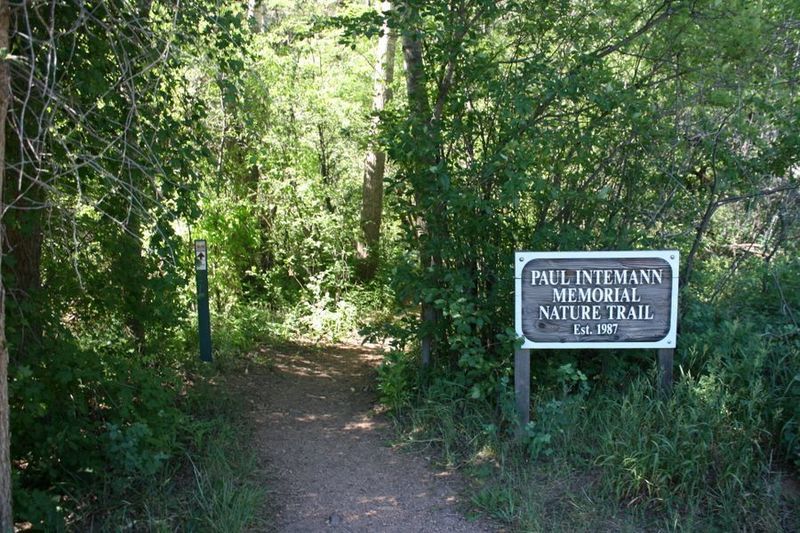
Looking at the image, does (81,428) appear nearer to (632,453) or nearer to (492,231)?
(492,231)

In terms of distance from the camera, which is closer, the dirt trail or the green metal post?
the dirt trail

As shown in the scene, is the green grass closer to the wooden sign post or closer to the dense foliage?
the dense foliage

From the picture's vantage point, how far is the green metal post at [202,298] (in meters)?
7.39

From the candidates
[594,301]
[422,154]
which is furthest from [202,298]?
[594,301]

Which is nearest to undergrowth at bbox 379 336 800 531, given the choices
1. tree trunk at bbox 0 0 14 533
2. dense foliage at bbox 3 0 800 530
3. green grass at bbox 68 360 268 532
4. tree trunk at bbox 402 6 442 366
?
dense foliage at bbox 3 0 800 530

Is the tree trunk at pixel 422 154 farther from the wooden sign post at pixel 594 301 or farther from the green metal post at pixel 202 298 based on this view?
the green metal post at pixel 202 298

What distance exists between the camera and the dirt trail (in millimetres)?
4914

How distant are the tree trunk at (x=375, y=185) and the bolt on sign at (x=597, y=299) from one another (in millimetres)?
5768

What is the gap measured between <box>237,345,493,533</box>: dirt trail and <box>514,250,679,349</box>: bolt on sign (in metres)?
1.36

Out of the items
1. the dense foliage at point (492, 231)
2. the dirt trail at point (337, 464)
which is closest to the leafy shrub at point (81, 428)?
the dense foliage at point (492, 231)

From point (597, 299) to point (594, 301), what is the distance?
27 mm

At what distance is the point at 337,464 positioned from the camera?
19.0ft

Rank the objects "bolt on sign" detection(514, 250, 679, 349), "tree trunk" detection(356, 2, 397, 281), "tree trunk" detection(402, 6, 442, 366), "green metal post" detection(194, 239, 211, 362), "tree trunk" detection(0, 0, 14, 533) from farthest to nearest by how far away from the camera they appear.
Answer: "tree trunk" detection(356, 2, 397, 281) < "green metal post" detection(194, 239, 211, 362) < "tree trunk" detection(402, 6, 442, 366) < "bolt on sign" detection(514, 250, 679, 349) < "tree trunk" detection(0, 0, 14, 533)

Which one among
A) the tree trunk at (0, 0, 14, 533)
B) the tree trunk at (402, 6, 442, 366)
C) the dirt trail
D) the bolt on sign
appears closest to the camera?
the tree trunk at (0, 0, 14, 533)
